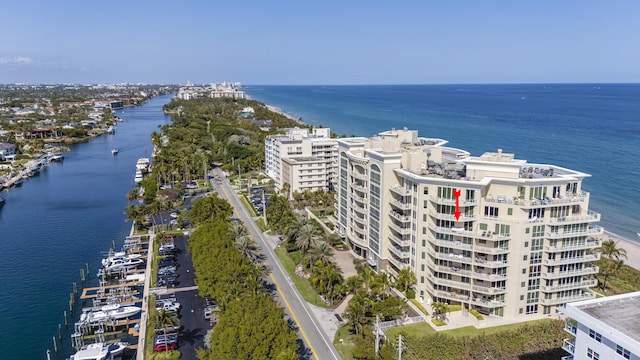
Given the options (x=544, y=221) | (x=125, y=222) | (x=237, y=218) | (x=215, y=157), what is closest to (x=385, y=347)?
(x=544, y=221)

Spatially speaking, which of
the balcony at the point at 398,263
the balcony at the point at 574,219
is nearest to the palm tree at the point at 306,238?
the balcony at the point at 398,263

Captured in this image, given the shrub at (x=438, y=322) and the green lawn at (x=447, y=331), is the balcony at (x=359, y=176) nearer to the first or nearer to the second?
the shrub at (x=438, y=322)

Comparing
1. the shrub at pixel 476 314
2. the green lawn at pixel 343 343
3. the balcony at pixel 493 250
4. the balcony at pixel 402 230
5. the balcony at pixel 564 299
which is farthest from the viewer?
the balcony at pixel 402 230

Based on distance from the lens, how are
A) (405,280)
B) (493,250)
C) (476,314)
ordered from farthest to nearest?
(405,280), (476,314), (493,250)

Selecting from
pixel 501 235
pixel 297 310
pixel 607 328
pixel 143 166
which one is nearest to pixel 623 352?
pixel 607 328

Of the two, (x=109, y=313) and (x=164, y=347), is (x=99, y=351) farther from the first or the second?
(x=109, y=313)

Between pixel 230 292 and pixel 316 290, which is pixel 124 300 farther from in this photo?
pixel 316 290
